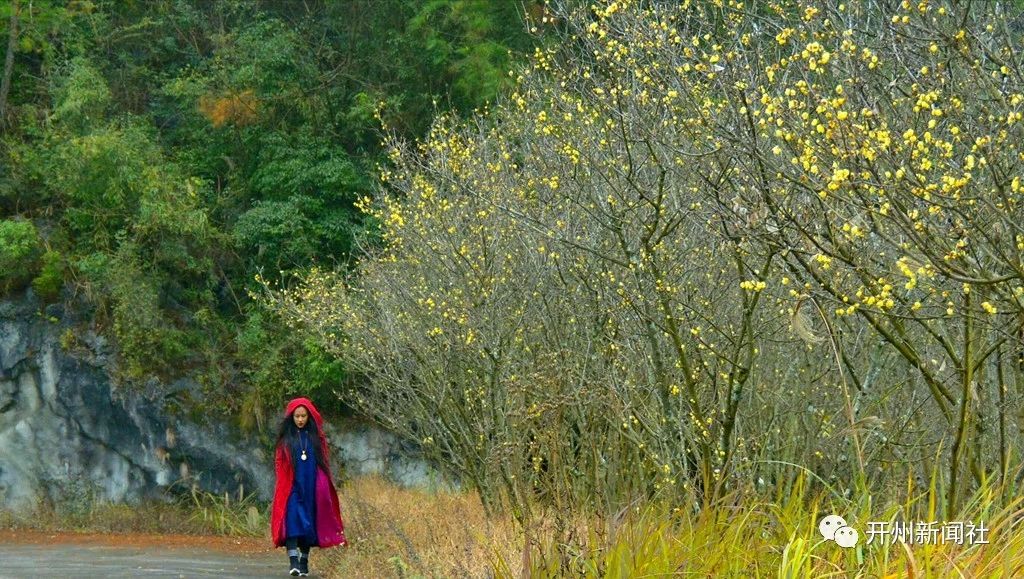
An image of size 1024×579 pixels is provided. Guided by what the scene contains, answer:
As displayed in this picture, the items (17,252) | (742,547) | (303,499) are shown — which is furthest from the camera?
(17,252)

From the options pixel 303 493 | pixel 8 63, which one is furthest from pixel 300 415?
pixel 8 63

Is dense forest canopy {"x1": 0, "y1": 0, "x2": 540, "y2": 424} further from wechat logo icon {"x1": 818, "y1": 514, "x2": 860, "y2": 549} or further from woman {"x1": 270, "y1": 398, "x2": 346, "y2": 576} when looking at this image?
wechat logo icon {"x1": 818, "y1": 514, "x2": 860, "y2": 549}

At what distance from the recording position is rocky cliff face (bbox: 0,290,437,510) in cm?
2461

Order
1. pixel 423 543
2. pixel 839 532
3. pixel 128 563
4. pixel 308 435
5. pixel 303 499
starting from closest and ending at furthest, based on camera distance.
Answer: pixel 839 532 → pixel 423 543 → pixel 303 499 → pixel 308 435 → pixel 128 563

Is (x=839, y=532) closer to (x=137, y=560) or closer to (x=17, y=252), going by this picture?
(x=137, y=560)

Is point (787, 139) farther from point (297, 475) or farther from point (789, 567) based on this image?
point (297, 475)

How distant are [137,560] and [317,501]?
3.11m

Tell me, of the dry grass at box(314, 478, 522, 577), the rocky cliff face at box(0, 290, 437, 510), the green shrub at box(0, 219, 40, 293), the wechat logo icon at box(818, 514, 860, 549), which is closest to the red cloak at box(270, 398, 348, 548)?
the dry grass at box(314, 478, 522, 577)

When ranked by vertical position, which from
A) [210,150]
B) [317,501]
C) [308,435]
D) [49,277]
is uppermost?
[210,150]

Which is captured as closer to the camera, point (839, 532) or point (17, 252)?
point (839, 532)

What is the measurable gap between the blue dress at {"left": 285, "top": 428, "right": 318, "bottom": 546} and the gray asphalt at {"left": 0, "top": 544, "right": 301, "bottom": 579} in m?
0.66

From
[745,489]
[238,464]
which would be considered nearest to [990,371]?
[745,489]

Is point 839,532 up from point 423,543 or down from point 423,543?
up

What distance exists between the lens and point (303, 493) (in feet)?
40.6
